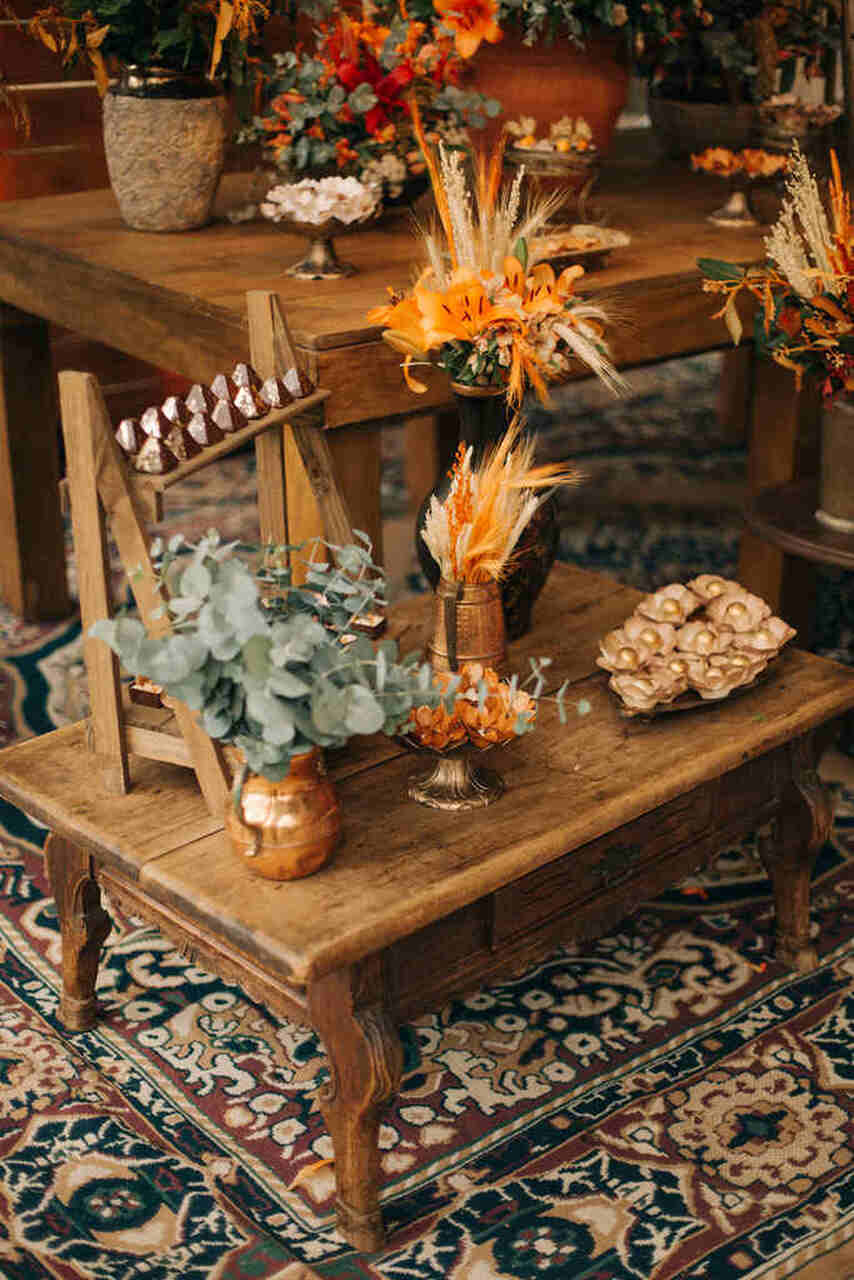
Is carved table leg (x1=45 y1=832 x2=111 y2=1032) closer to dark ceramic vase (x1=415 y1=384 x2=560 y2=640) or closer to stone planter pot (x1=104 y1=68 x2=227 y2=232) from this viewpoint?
dark ceramic vase (x1=415 y1=384 x2=560 y2=640)

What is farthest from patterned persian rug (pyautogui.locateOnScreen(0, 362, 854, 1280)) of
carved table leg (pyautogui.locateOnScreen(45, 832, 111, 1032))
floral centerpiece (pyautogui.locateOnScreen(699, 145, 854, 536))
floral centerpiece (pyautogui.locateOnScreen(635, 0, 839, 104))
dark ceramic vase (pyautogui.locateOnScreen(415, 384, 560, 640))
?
floral centerpiece (pyautogui.locateOnScreen(635, 0, 839, 104))

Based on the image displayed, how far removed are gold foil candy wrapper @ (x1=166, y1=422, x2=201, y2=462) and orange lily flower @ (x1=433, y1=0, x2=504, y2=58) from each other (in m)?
1.09

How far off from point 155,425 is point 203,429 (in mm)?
58

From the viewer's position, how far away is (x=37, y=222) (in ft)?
9.26

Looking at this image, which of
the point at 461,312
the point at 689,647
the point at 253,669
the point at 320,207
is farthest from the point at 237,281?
the point at 253,669

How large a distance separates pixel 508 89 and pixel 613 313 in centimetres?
62

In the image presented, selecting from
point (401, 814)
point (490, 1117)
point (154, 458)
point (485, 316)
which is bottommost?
point (490, 1117)

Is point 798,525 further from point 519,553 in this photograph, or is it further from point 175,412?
point 175,412

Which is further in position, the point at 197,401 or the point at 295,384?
the point at 295,384

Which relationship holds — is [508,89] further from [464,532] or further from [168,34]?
[464,532]

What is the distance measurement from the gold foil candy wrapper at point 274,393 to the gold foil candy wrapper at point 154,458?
0.59 feet

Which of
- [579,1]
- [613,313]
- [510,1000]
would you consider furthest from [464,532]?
[579,1]

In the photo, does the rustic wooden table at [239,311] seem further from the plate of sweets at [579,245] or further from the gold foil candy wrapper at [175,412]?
the gold foil candy wrapper at [175,412]

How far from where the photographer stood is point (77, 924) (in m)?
1.94
